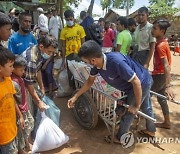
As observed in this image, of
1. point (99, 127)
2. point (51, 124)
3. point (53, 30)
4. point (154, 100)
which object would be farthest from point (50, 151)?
point (53, 30)

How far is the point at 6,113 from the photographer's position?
2.19m

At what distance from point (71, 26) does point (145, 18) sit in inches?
59.2

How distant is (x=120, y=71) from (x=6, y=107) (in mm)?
1275

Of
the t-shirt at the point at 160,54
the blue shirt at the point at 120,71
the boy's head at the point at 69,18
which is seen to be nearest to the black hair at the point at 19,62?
the blue shirt at the point at 120,71

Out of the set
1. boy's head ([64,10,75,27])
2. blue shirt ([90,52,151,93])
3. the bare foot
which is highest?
boy's head ([64,10,75,27])

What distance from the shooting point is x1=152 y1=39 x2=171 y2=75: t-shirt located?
344cm

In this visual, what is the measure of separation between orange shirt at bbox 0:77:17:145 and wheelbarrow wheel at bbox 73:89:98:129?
1498 millimetres

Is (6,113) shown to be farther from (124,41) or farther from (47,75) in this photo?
(124,41)

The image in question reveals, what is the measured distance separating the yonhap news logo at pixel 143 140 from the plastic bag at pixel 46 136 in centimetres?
92

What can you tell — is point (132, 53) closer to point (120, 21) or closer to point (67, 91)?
point (120, 21)

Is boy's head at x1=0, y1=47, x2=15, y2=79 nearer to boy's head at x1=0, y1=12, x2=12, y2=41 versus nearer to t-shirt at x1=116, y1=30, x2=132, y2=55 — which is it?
boy's head at x1=0, y1=12, x2=12, y2=41

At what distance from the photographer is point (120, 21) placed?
16.9 feet

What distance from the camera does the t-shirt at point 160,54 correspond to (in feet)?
11.3

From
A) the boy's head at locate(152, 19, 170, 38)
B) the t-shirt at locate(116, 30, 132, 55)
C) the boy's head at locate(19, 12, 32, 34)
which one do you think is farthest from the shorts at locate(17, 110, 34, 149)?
the t-shirt at locate(116, 30, 132, 55)
